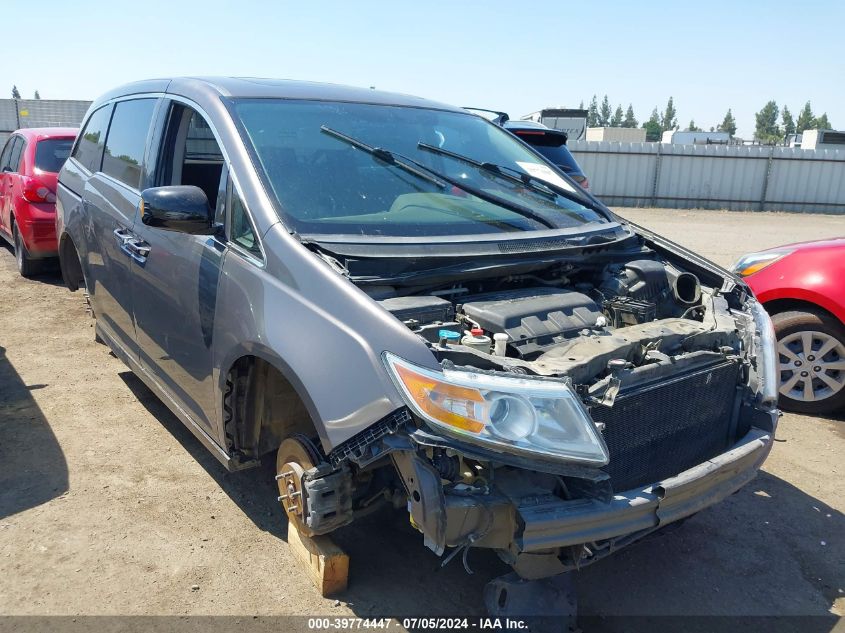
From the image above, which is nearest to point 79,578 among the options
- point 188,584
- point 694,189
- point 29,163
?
point 188,584

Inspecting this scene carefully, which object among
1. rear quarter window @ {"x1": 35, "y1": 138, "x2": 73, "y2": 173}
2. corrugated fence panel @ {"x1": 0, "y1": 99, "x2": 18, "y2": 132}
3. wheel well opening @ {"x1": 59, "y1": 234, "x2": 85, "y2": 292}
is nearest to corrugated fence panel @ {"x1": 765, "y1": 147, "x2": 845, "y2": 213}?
rear quarter window @ {"x1": 35, "y1": 138, "x2": 73, "y2": 173}

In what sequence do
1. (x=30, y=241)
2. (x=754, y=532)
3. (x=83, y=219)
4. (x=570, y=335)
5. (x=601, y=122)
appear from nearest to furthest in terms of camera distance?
(x=570, y=335), (x=754, y=532), (x=83, y=219), (x=30, y=241), (x=601, y=122)

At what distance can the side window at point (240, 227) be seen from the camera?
107 inches

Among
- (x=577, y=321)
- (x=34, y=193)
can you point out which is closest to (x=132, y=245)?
(x=577, y=321)

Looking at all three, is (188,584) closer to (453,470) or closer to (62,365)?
(453,470)

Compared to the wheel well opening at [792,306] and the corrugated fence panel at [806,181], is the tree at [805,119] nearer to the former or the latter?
the corrugated fence panel at [806,181]

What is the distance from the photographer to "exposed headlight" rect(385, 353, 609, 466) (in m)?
2.00

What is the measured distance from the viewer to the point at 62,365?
5254 millimetres

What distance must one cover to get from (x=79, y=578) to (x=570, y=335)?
2261 mm

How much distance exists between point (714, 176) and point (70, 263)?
20941 mm

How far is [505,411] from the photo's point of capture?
205cm

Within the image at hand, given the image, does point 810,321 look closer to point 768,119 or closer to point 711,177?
Result: point 711,177

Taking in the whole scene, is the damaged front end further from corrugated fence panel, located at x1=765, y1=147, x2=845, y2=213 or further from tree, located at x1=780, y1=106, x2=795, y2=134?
tree, located at x1=780, y1=106, x2=795, y2=134

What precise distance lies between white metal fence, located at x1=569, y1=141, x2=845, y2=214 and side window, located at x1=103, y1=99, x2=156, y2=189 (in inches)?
736
